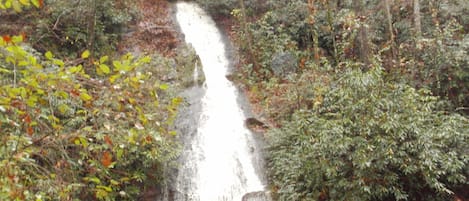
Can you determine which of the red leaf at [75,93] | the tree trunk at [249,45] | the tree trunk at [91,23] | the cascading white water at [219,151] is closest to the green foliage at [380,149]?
the cascading white water at [219,151]

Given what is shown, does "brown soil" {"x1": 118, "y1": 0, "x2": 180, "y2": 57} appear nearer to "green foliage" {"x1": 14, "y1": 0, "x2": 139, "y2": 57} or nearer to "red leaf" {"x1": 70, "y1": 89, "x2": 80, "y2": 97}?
"green foliage" {"x1": 14, "y1": 0, "x2": 139, "y2": 57}

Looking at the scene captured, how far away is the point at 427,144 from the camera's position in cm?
761

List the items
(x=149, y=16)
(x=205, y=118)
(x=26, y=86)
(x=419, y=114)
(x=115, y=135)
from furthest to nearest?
(x=149, y=16) < (x=205, y=118) < (x=419, y=114) < (x=115, y=135) < (x=26, y=86)

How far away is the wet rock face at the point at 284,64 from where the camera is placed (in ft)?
49.1

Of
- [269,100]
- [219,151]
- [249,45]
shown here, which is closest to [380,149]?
[219,151]

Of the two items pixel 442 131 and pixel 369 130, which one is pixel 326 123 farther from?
pixel 442 131

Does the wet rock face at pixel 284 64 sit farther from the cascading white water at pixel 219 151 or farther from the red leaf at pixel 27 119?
the red leaf at pixel 27 119

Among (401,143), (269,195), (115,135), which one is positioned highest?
(115,135)

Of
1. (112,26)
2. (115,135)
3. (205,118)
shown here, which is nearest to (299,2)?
(205,118)

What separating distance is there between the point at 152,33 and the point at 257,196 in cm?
1083

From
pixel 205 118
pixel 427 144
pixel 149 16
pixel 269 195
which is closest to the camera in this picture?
pixel 427 144

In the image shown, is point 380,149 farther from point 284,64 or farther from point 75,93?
point 284,64

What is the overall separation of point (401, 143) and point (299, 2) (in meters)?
9.85

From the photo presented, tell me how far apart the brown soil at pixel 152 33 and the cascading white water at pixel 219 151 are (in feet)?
6.70
